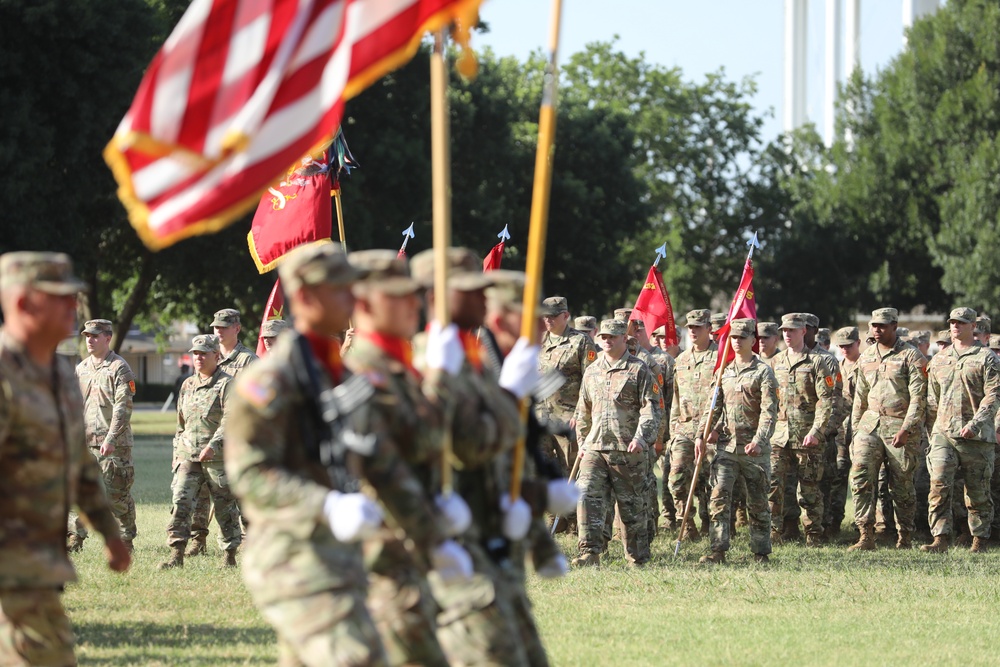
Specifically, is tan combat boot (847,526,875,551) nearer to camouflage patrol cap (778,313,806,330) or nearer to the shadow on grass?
camouflage patrol cap (778,313,806,330)

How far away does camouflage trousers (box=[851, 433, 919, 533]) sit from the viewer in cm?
1653

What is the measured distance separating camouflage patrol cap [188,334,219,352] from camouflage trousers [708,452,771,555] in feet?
16.8

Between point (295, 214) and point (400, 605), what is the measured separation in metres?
9.94

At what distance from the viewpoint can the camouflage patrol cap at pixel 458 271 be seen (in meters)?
6.55

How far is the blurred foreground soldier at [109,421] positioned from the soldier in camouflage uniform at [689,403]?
5937mm

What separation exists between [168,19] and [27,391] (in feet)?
110

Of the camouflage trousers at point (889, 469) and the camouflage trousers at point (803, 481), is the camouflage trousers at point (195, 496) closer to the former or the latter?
the camouflage trousers at point (803, 481)

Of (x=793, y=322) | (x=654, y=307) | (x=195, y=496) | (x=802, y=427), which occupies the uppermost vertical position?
(x=654, y=307)

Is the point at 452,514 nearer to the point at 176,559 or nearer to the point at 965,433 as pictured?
the point at 176,559

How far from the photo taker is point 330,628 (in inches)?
210

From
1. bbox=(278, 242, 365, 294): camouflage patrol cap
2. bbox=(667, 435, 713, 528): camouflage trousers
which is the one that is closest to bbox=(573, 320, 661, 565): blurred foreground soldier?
bbox=(667, 435, 713, 528): camouflage trousers

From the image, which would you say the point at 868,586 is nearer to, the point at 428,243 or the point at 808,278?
the point at 428,243

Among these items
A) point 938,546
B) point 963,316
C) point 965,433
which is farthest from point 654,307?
point 938,546

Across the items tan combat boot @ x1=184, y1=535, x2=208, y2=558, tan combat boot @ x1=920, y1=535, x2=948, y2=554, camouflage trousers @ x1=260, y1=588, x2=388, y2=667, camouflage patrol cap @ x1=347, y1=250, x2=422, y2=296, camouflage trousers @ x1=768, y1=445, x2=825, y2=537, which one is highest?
camouflage patrol cap @ x1=347, y1=250, x2=422, y2=296
